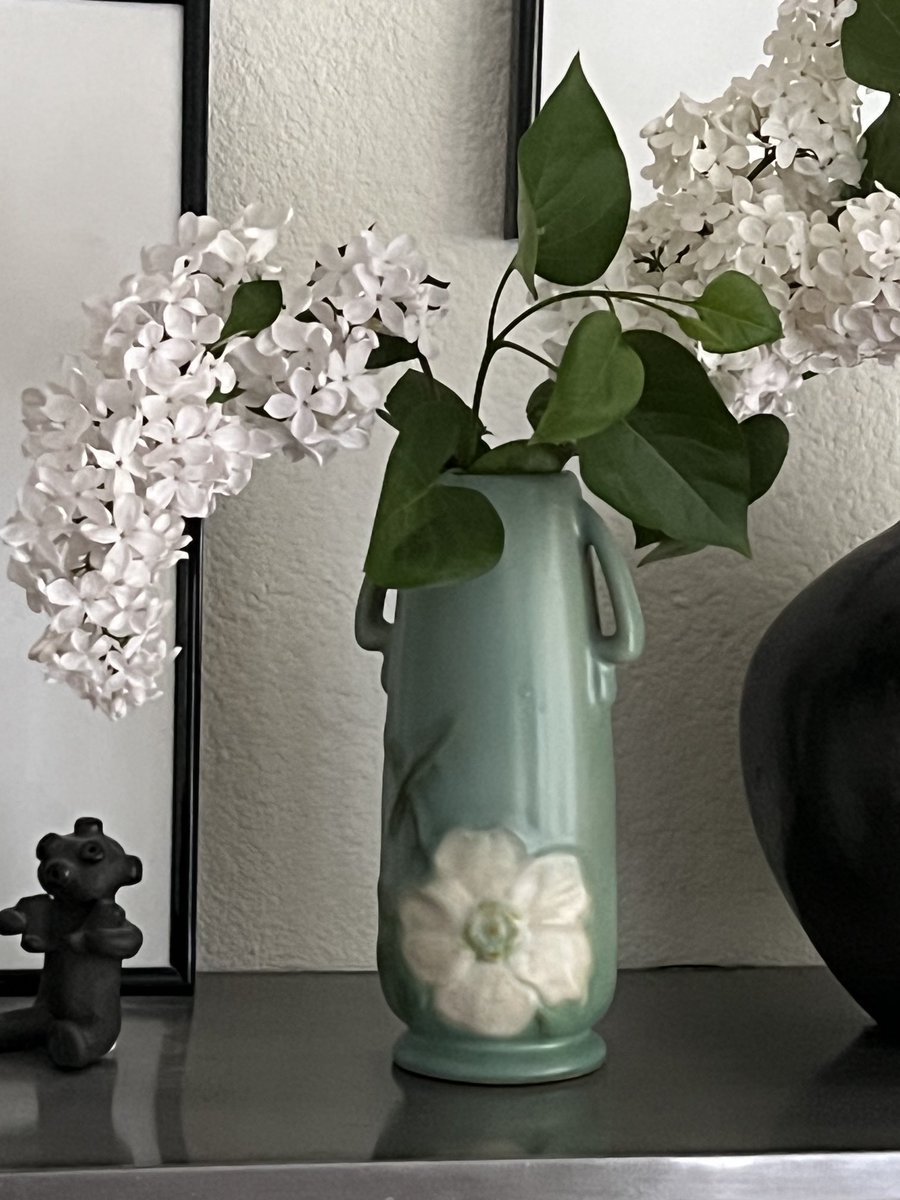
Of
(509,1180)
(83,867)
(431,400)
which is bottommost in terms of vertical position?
(509,1180)

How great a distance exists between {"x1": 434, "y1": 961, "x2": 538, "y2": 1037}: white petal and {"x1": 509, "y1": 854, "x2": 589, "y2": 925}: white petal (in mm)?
30

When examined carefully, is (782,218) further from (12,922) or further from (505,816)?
(12,922)

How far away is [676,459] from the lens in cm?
65

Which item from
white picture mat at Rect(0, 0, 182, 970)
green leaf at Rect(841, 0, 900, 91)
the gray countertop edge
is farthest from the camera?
white picture mat at Rect(0, 0, 182, 970)

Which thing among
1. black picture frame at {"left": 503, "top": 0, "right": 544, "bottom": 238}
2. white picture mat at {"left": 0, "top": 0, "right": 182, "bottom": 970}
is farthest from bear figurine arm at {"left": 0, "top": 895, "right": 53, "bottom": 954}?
black picture frame at {"left": 503, "top": 0, "right": 544, "bottom": 238}

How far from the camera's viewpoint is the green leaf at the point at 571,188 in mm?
639

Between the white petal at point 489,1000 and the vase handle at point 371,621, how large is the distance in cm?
17

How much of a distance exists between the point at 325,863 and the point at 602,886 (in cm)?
26

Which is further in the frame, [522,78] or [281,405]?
[522,78]

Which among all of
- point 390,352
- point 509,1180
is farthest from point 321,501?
point 509,1180

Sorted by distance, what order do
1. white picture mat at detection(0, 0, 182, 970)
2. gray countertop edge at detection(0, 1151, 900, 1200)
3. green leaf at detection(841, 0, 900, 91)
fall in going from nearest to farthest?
gray countertop edge at detection(0, 1151, 900, 1200) → green leaf at detection(841, 0, 900, 91) → white picture mat at detection(0, 0, 182, 970)

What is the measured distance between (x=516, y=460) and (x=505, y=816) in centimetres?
17

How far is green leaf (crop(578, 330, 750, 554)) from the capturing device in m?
0.64

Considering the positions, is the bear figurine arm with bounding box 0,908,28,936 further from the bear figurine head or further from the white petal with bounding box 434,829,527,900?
the white petal with bounding box 434,829,527,900
